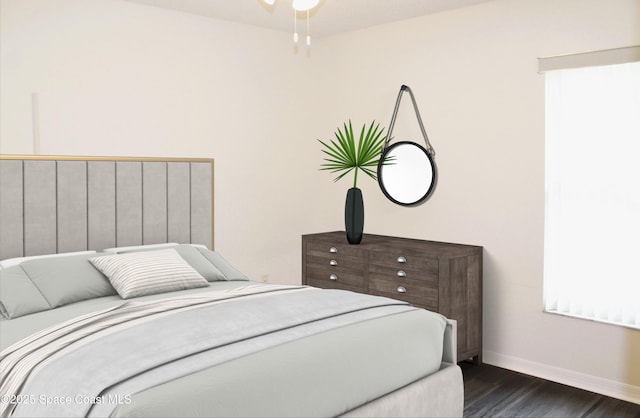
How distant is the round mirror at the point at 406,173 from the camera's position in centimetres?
454

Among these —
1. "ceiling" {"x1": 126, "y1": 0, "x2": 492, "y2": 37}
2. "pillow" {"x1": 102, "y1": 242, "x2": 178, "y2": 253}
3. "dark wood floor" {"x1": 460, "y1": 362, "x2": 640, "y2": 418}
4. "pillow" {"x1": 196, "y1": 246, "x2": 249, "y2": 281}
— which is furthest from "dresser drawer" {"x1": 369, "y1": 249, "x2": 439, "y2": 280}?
"ceiling" {"x1": 126, "y1": 0, "x2": 492, "y2": 37}

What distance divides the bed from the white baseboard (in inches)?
49.7

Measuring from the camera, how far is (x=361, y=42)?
4.98 m

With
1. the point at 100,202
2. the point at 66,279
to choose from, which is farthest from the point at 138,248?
the point at 66,279

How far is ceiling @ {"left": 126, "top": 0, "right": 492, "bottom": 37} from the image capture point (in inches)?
163

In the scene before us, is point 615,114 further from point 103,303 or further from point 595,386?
point 103,303

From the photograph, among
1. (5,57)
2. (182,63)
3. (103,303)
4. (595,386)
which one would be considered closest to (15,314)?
(103,303)

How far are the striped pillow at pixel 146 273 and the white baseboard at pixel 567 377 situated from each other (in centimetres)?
205

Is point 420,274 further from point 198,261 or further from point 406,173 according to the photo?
point 198,261

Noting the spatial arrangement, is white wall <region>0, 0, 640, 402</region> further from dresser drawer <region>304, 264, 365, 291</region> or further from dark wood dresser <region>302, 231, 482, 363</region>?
dresser drawer <region>304, 264, 365, 291</region>

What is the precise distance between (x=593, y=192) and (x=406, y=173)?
139cm

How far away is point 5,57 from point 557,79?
330 centimetres

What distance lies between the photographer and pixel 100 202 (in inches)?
155

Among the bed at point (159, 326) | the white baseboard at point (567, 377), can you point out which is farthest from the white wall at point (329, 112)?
the bed at point (159, 326)
